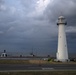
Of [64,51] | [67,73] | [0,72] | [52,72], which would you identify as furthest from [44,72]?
[64,51]

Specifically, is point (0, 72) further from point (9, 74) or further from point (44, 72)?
point (44, 72)

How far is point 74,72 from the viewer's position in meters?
38.0

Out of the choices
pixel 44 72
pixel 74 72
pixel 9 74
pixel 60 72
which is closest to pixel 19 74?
pixel 9 74

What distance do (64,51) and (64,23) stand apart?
8.50m

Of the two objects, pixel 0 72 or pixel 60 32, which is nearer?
pixel 0 72

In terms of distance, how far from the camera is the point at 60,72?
3772 cm

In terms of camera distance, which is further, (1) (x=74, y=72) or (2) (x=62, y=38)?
(2) (x=62, y=38)

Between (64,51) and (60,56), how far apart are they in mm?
1969

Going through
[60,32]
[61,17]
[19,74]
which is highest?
[61,17]

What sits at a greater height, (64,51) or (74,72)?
(64,51)

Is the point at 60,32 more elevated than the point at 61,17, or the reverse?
the point at 61,17

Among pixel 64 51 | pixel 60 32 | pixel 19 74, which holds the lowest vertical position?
pixel 19 74

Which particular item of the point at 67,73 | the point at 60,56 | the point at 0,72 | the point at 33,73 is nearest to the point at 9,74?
the point at 0,72

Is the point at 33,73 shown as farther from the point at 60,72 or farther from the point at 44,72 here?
the point at 60,72
